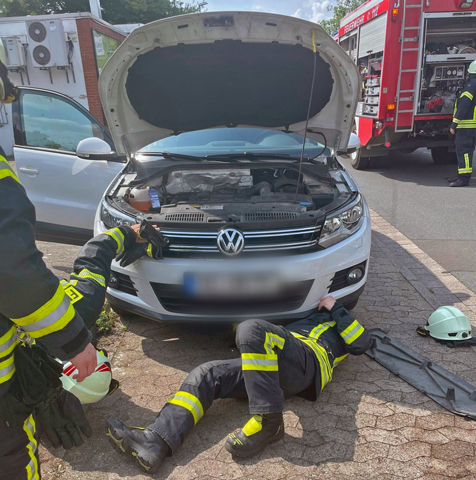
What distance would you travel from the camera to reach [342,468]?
2059mm

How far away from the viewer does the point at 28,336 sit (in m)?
1.59

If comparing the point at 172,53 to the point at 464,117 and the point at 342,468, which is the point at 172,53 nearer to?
the point at 342,468

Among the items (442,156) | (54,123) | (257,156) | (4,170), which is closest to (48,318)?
(4,170)

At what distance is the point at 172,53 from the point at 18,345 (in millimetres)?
2788

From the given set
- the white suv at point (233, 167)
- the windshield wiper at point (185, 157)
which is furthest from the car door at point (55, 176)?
Answer: the windshield wiper at point (185, 157)

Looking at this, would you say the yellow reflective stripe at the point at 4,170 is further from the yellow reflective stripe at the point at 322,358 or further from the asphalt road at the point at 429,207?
the asphalt road at the point at 429,207

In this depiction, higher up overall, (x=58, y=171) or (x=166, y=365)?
(x=58, y=171)

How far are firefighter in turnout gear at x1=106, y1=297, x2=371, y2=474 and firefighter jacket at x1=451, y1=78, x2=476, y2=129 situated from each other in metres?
6.38

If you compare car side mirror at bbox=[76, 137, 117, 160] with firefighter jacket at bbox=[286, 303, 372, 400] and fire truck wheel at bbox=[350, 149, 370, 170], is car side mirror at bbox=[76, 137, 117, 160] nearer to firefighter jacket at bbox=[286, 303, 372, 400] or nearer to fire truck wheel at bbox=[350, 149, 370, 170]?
firefighter jacket at bbox=[286, 303, 372, 400]

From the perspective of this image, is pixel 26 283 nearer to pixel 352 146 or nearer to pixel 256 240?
pixel 256 240

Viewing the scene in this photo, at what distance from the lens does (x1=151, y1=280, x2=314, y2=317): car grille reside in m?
2.75

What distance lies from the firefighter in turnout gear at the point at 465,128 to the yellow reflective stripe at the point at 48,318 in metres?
7.69

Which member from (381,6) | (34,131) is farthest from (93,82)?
(34,131)

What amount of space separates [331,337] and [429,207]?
15.6ft
